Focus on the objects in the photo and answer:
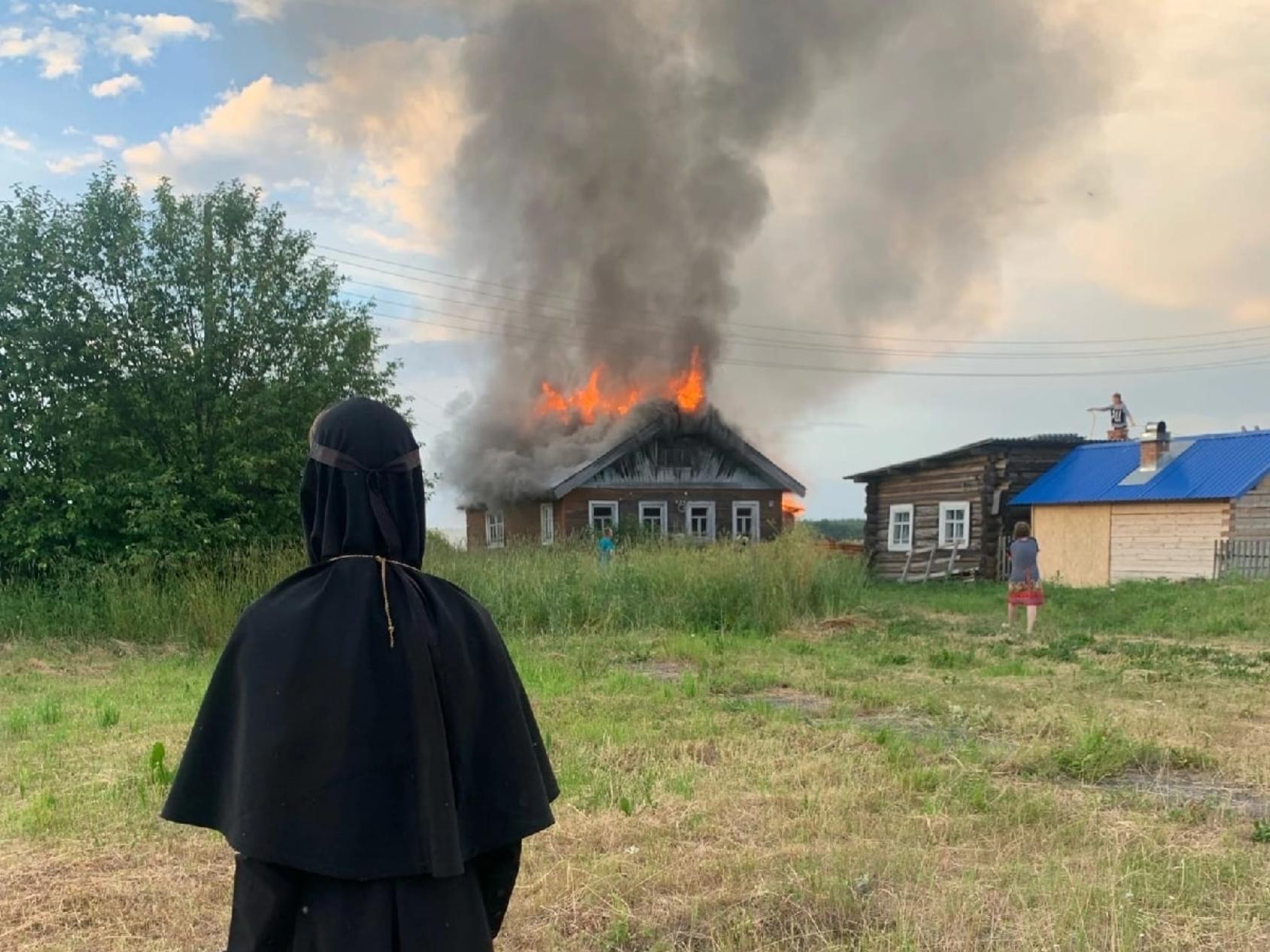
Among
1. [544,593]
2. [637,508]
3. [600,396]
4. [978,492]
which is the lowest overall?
[544,593]

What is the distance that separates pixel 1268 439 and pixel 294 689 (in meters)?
26.2

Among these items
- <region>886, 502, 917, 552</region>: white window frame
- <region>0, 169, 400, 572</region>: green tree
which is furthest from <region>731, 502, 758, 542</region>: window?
<region>0, 169, 400, 572</region>: green tree

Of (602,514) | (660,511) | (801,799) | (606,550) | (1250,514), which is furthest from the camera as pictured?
(660,511)

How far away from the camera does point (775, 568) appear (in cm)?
1513

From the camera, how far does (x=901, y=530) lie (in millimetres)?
31031

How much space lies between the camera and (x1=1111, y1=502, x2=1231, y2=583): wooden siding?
74.4ft

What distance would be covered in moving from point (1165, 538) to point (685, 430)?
1395cm

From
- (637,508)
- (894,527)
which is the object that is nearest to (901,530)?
(894,527)

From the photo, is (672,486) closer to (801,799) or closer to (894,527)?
(894,527)

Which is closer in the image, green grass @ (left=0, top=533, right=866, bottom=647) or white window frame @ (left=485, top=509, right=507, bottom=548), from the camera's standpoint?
green grass @ (left=0, top=533, right=866, bottom=647)

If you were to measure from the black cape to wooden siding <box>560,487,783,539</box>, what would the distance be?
28.3 metres

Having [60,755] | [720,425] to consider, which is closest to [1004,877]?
[60,755]

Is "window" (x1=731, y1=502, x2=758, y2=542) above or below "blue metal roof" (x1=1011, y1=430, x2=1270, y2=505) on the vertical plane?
below

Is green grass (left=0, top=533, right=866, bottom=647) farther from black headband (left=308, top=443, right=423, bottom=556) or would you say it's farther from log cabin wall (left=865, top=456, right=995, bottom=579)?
log cabin wall (left=865, top=456, right=995, bottom=579)
